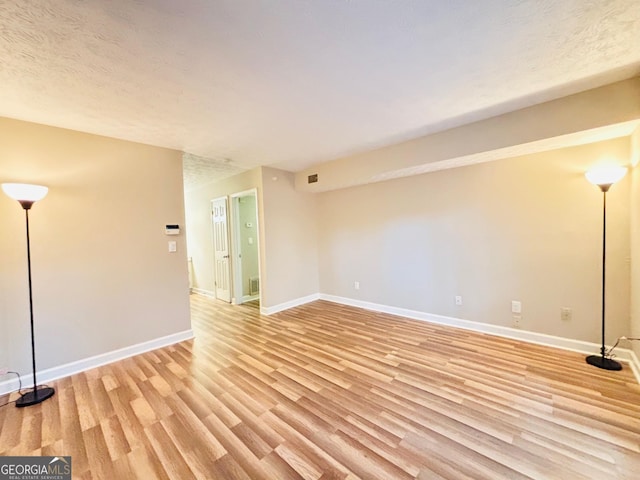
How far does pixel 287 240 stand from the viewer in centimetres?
470

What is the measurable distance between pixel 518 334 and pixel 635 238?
1.47 metres

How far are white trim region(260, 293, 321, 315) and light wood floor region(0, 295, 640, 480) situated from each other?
1.35m

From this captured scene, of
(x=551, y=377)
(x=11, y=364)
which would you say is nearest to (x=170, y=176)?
(x=11, y=364)

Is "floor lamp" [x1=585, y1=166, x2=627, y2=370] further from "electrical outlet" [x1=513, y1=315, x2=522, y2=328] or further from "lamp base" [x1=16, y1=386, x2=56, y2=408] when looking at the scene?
"lamp base" [x1=16, y1=386, x2=56, y2=408]

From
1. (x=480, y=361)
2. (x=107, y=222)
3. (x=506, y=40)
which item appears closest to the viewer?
(x=506, y=40)

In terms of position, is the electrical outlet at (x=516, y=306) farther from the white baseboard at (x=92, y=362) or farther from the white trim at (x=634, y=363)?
the white baseboard at (x=92, y=362)

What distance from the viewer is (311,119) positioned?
8.54ft

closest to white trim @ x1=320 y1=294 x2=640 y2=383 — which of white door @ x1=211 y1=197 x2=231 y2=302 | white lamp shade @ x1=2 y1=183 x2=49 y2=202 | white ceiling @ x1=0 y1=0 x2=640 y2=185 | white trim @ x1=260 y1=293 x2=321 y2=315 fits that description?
white trim @ x1=260 y1=293 x2=321 y2=315

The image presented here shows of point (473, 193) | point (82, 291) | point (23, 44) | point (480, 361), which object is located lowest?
point (480, 361)

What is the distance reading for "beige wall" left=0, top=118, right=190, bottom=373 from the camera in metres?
2.37

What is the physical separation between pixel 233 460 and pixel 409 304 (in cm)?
316

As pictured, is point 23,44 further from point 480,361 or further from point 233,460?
point 480,361

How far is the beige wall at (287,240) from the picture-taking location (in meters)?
4.40

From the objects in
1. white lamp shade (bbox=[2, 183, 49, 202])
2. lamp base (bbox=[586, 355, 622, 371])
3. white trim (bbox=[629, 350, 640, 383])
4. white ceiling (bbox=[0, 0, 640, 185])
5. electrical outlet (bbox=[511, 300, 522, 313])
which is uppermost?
white ceiling (bbox=[0, 0, 640, 185])
